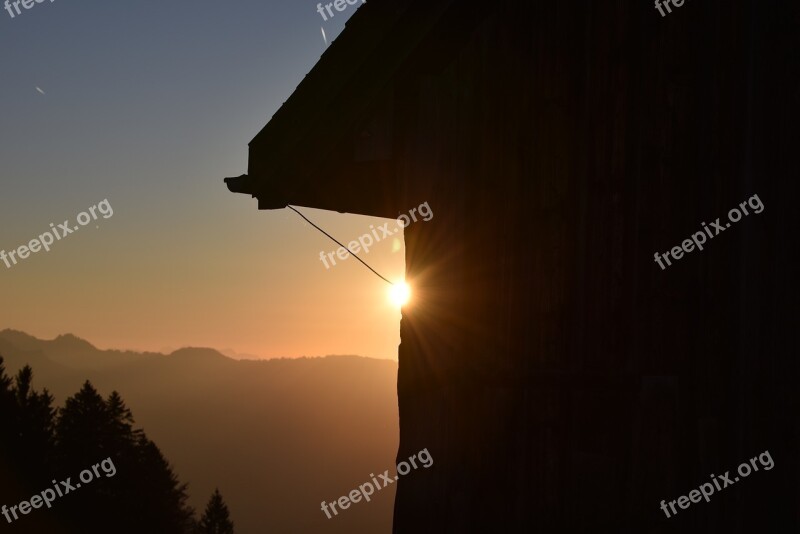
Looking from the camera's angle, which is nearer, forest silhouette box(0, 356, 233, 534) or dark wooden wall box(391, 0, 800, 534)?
dark wooden wall box(391, 0, 800, 534)

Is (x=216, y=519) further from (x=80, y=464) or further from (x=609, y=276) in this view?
(x=609, y=276)

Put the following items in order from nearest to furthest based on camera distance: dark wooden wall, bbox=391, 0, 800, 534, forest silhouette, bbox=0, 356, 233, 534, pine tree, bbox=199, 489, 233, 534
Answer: dark wooden wall, bbox=391, 0, 800, 534, forest silhouette, bbox=0, 356, 233, 534, pine tree, bbox=199, 489, 233, 534

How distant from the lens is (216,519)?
53844 mm

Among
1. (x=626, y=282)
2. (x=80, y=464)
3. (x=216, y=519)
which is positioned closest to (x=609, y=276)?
(x=626, y=282)

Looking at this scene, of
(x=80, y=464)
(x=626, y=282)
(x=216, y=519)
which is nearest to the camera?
(x=626, y=282)

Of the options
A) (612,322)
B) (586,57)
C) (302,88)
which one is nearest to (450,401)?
(612,322)

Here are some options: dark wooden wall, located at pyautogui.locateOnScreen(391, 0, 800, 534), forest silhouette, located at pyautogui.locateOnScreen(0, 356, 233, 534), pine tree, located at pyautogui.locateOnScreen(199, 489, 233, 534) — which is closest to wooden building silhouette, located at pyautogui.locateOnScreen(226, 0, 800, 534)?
dark wooden wall, located at pyautogui.locateOnScreen(391, 0, 800, 534)

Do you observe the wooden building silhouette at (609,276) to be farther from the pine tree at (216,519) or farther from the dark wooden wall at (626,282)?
the pine tree at (216,519)

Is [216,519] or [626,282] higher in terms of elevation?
[216,519]

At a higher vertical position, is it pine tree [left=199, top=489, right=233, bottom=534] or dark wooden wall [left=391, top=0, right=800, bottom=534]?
pine tree [left=199, top=489, right=233, bottom=534]

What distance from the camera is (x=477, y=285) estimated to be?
5172 millimetres

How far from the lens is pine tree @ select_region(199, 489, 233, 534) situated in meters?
53.3

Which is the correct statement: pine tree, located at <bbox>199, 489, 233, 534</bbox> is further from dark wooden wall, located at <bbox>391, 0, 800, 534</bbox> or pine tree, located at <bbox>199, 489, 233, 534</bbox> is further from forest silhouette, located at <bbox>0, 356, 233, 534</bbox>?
dark wooden wall, located at <bbox>391, 0, 800, 534</bbox>

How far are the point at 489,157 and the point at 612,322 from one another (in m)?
1.37
